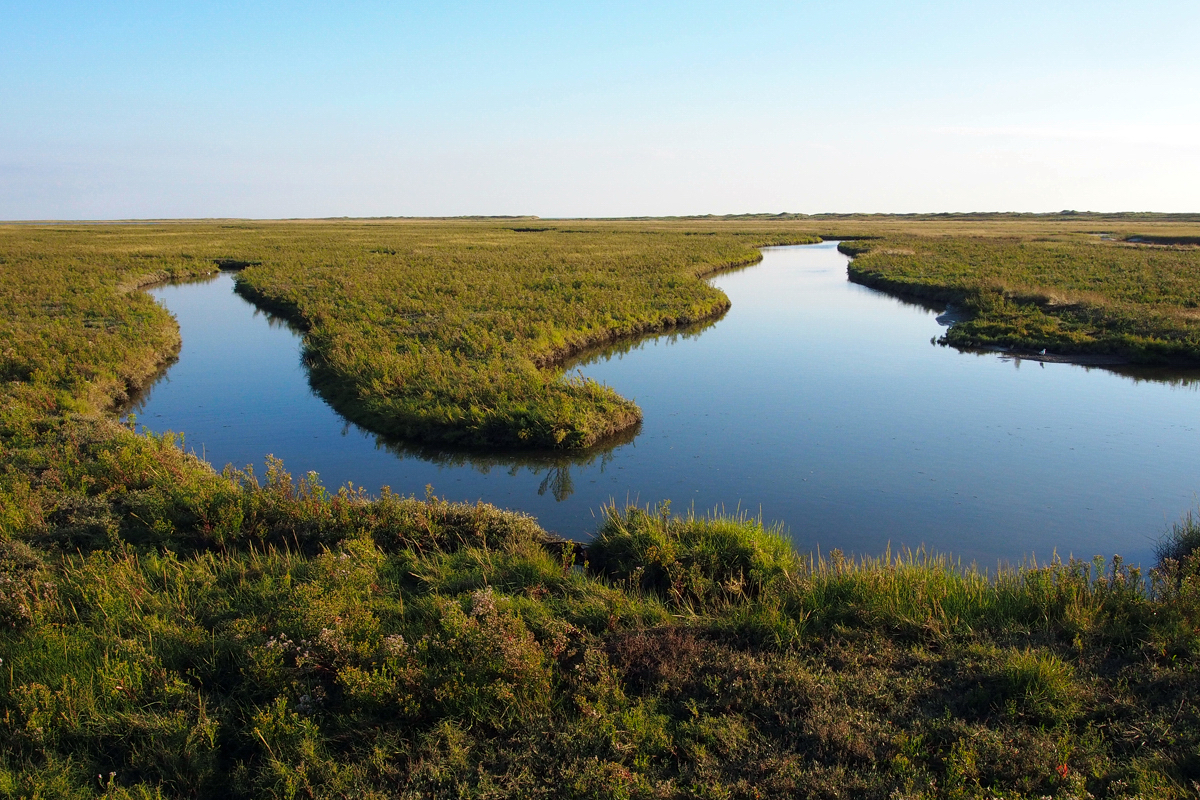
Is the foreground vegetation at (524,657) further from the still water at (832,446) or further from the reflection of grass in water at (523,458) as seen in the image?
the reflection of grass in water at (523,458)

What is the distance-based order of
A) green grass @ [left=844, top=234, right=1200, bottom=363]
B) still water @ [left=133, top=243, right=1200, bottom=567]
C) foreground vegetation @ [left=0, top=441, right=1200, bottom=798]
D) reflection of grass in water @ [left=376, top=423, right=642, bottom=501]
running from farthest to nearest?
1. green grass @ [left=844, top=234, right=1200, bottom=363]
2. reflection of grass in water @ [left=376, top=423, right=642, bottom=501]
3. still water @ [left=133, top=243, right=1200, bottom=567]
4. foreground vegetation @ [left=0, top=441, right=1200, bottom=798]

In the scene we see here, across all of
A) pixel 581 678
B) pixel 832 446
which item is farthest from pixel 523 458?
pixel 581 678

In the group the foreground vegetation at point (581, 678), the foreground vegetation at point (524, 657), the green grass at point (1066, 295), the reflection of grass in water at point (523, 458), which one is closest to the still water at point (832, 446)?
the reflection of grass in water at point (523, 458)

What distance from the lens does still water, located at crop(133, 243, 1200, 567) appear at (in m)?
9.03

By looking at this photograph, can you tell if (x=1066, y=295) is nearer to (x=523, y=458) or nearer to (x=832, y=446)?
(x=832, y=446)

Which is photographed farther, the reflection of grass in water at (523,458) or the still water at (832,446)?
the reflection of grass in water at (523,458)

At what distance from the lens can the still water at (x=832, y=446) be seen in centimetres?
903

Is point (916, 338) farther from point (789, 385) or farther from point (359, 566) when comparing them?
point (359, 566)

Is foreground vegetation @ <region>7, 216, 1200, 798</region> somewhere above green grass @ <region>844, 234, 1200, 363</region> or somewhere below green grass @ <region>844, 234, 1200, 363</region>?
below

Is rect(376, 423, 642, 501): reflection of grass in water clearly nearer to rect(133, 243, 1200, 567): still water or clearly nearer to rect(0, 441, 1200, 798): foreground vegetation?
rect(133, 243, 1200, 567): still water

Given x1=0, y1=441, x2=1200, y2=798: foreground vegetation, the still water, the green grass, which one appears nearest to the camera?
x1=0, y1=441, x2=1200, y2=798: foreground vegetation

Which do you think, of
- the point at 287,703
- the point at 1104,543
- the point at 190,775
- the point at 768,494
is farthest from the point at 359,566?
the point at 1104,543

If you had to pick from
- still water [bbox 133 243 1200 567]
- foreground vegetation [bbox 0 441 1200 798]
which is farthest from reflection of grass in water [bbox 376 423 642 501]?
foreground vegetation [bbox 0 441 1200 798]

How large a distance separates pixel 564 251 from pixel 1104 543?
144 feet
